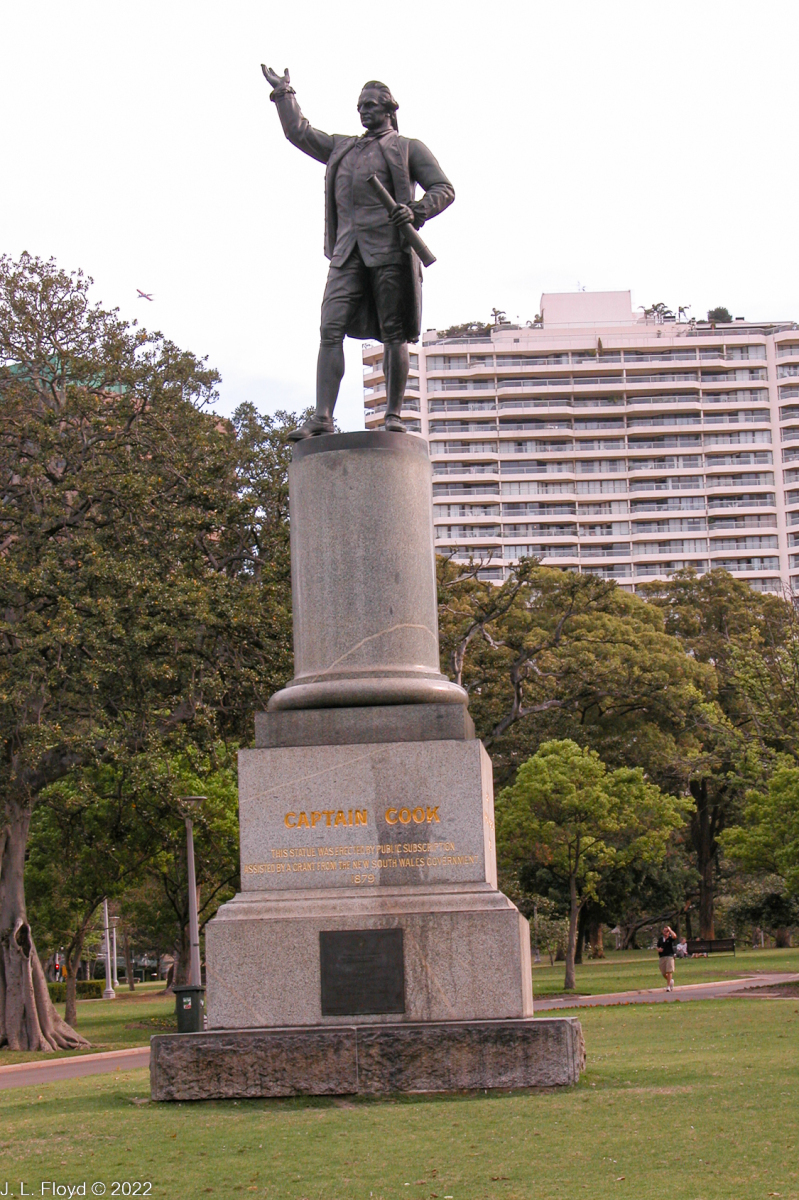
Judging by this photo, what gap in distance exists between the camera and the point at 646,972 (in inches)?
1742

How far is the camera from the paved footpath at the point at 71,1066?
21719 millimetres

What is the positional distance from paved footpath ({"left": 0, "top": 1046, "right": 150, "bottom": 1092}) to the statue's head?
14658mm

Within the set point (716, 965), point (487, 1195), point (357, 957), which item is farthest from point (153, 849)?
point (487, 1195)

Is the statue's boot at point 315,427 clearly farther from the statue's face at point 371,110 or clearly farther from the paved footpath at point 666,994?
the paved footpath at point 666,994

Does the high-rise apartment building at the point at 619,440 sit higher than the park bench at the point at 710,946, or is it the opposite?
the high-rise apartment building at the point at 619,440

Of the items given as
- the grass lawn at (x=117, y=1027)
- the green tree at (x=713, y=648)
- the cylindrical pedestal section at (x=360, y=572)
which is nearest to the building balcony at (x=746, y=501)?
the green tree at (x=713, y=648)

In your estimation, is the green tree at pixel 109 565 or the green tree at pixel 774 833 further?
the green tree at pixel 774 833

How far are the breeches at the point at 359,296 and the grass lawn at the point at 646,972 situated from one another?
2586 cm

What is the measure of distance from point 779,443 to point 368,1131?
11493 cm

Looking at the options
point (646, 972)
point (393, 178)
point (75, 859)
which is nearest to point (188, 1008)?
point (75, 859)

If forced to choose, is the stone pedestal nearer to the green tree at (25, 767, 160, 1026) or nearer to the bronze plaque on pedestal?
the bronze plaque on pedestal

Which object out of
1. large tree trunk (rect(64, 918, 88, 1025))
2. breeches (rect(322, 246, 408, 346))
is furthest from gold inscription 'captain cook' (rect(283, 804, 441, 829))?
large tree trunk (rect(64, 918, 88, 1025))

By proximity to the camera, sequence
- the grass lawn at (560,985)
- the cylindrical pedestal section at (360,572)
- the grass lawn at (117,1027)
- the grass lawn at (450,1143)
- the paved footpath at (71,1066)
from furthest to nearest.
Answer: the grass lawn at (560,985) → the grass lawn at (117,1027) → the paved footpath at (71,1066) → the cylindrical pedestal section at (360,572) → the grass lawn at (450,1143)

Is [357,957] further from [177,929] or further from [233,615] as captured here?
[177,929]
